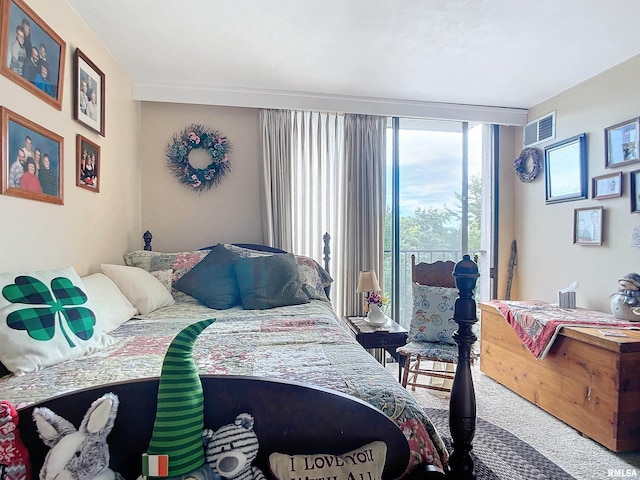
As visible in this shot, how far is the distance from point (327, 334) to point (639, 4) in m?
2.45

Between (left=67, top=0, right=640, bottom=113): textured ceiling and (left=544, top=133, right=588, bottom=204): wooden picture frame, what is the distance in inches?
19.7

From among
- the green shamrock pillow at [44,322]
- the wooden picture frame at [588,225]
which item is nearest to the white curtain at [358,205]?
the wooden picture frame at [588,225]

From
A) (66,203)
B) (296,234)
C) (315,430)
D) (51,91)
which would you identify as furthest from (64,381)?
(296,234)

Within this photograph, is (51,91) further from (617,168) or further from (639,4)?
(617,168)

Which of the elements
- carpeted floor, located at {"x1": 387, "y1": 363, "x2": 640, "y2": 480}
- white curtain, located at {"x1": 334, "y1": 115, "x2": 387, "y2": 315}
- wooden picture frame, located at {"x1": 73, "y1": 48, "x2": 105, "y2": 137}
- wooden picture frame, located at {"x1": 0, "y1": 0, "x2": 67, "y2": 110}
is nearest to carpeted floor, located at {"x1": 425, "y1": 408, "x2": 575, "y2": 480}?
carpeted floor, located at {"x1": 387, "y1": 363, "x2": 640, "y2": 480}

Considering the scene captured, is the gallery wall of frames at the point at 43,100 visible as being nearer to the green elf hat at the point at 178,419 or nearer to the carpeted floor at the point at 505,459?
the green elf hat at the point at 178,419

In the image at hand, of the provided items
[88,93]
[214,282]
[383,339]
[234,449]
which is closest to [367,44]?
[88,93]

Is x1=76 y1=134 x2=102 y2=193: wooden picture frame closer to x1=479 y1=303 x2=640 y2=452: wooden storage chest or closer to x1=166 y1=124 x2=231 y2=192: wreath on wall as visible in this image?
x1=166 y1=124 x2=231 y2=192: wreath on wall

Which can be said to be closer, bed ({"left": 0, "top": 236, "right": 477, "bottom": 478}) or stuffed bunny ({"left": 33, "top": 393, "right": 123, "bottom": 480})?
stuffed bunny ({"left": 33, "top": 393, "right": 123, "bottom": 480})

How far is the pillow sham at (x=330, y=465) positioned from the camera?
87 cm

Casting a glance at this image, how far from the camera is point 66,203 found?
6.92 ft

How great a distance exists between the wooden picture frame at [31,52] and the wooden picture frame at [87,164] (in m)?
0.28

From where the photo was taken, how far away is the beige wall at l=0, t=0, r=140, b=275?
1718 millimetres

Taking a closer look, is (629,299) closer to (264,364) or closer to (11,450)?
(264,364)
